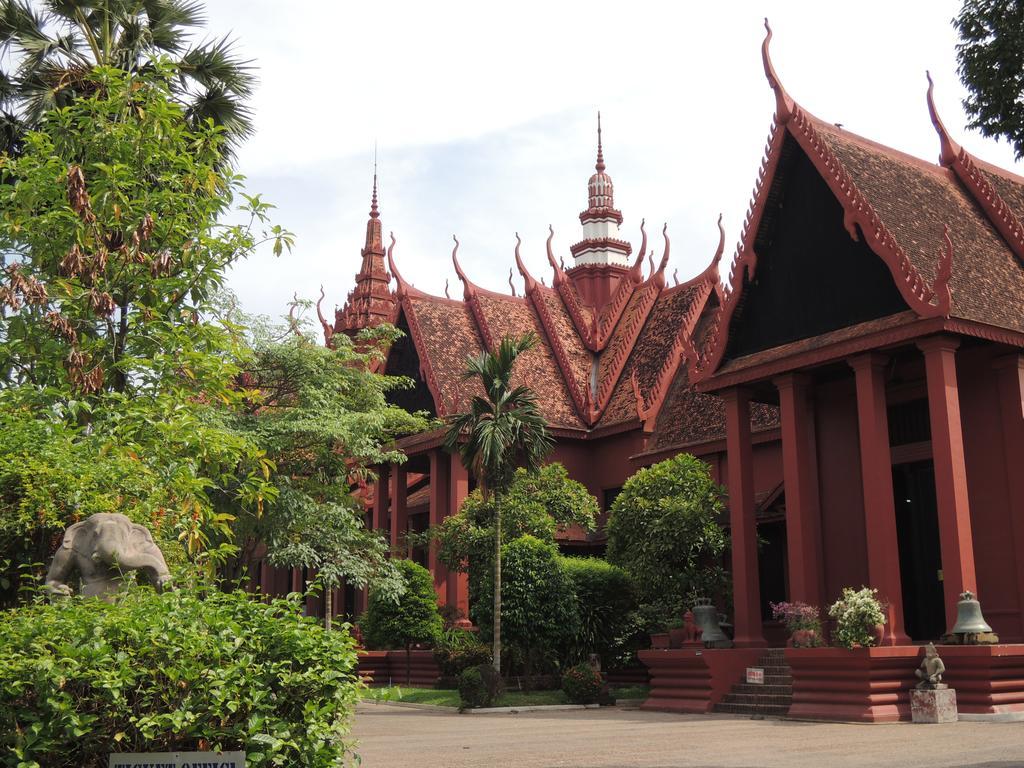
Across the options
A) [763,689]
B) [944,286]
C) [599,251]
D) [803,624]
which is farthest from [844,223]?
[599,251]

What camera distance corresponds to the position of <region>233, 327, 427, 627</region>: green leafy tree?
20.6 metres

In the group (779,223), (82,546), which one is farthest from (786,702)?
(82,546)

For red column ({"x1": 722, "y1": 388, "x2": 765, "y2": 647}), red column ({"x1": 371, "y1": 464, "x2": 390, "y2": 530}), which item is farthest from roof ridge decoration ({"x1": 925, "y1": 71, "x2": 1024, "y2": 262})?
red column ({"x1": 371, "y1": 464, "x2": 390, "y2": 530})

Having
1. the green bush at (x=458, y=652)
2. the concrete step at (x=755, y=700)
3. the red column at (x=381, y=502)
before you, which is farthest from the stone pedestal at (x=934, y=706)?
the red column at (x=381, y=502)

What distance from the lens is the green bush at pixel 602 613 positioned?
21719 mm

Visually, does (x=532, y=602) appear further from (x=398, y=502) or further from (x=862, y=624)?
(x=398, y=502)

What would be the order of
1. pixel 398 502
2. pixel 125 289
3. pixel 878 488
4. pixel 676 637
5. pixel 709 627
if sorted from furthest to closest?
pixel 398 502 → pixel 676 637 → pixel 709 627 → pixel 878 488 → pixel 125 289

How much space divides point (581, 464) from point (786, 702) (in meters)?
13.4

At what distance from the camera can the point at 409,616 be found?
2442cm

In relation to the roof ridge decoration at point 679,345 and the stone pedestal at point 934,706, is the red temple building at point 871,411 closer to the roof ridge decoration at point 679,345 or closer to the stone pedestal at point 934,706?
the stone pedestal at point 934,706

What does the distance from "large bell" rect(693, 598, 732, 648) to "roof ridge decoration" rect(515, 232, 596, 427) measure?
11.4 m

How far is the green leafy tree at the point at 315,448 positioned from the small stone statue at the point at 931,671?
35.9 feet

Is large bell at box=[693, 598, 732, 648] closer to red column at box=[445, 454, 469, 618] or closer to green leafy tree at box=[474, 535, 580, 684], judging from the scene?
green leafy tree at box=[474, 535, 580, 684]

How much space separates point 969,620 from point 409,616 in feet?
44.1
